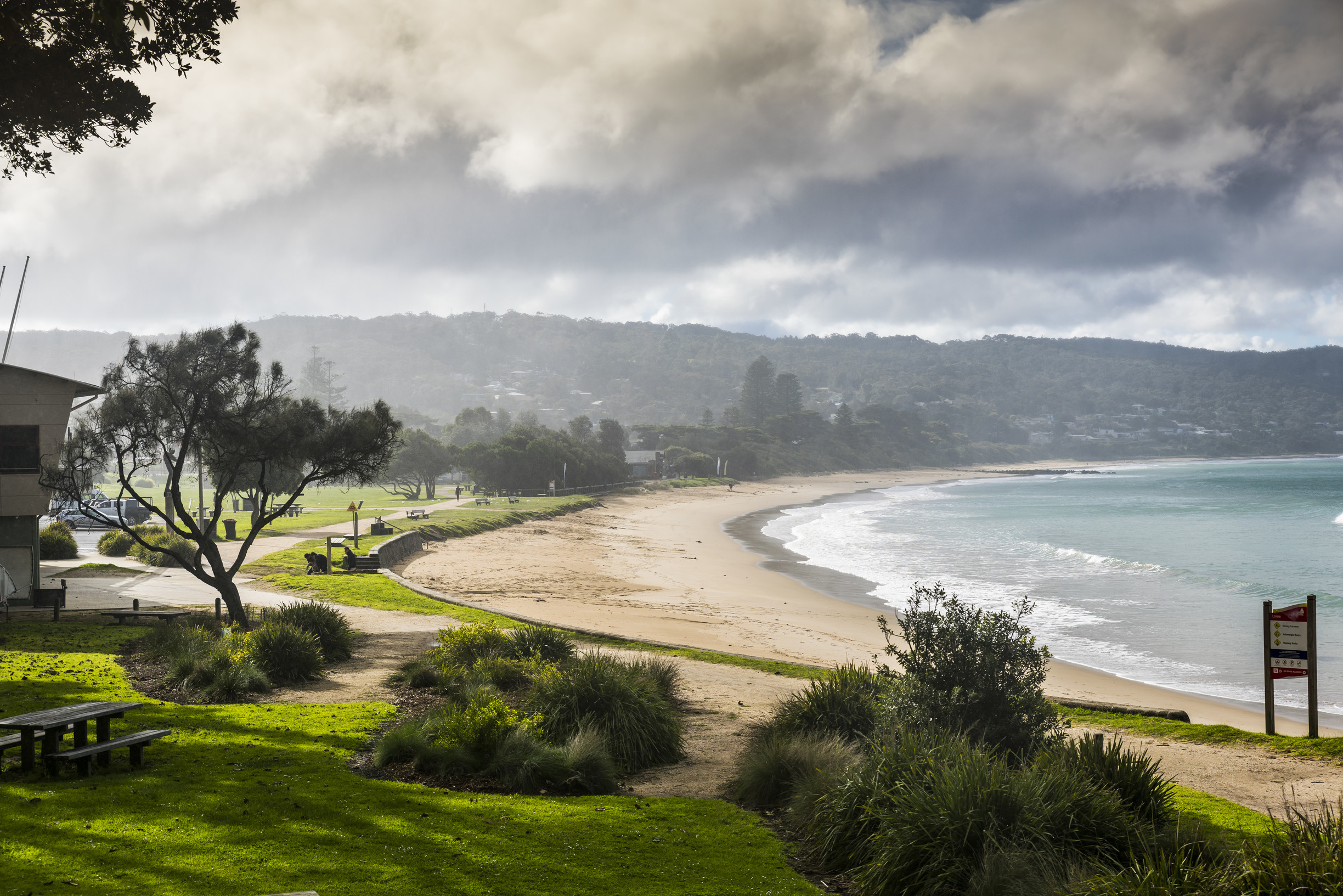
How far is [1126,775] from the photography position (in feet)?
20.5

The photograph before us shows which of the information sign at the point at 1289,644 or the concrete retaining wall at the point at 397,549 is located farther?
the concrete retaining wall at the point at 397,549

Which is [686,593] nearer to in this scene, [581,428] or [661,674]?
[661,674]

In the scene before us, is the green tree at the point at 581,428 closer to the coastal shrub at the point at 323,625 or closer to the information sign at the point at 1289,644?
the coastal shrub at the point at 323,625

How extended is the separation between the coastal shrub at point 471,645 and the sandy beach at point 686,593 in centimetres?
439

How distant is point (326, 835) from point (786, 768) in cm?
376

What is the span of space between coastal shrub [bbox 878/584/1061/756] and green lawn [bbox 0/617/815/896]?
6.60 feet

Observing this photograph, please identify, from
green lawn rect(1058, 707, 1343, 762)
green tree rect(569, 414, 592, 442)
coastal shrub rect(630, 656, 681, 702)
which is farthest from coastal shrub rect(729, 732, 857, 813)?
green tree rect(569, 414, 592, 442)

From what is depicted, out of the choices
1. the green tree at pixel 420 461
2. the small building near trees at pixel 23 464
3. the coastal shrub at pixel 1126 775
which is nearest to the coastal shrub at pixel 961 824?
the coastal shrub at pixel 1126 775

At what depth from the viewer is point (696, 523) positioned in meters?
53.6

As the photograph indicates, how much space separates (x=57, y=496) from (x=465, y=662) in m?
10.9

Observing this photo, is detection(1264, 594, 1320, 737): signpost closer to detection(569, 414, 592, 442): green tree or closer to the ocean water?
the ocean water

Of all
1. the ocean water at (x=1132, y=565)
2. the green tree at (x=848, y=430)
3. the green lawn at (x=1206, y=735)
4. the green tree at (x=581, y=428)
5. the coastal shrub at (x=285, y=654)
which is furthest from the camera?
the green tree at (x=848, y=430)

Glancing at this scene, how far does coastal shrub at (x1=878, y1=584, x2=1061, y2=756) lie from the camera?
295 inches

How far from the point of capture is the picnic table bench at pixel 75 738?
660cm
